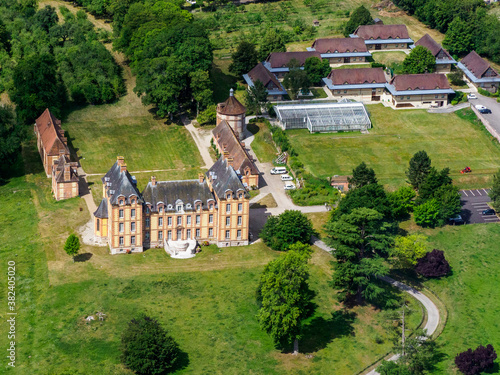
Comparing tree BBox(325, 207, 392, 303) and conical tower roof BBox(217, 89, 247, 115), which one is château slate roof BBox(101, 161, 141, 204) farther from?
conical tower roof BBox(217, 89, 247, 115)

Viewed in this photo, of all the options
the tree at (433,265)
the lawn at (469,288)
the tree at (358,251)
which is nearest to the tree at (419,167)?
the lawn at (469,288)

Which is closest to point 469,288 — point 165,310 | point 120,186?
point 165,310

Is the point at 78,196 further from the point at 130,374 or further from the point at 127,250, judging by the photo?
the point at 130,374

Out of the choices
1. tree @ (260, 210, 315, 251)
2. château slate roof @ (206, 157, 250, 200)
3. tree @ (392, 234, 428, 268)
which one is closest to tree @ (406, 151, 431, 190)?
tree @ (392, 234, 428, 268)

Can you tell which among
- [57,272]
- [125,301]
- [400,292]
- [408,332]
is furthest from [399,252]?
[57,272]

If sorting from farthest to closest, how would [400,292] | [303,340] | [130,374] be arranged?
[400,292] → [303,340] → [130,374]

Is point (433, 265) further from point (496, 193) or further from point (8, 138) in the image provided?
point (8, 138)
